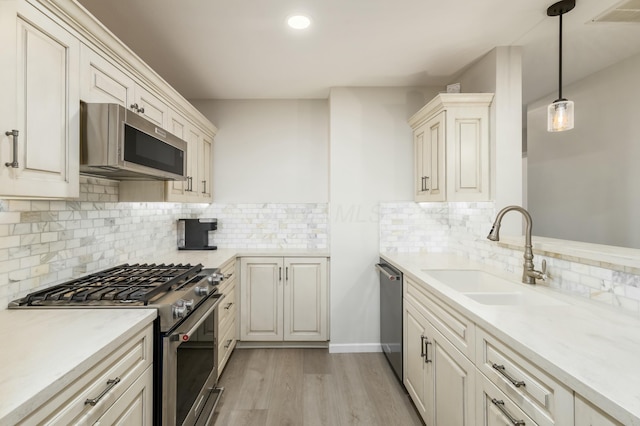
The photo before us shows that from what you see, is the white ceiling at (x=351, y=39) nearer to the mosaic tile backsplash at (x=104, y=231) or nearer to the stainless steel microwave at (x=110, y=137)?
the stainless steel microwave at (x=110, y=137)

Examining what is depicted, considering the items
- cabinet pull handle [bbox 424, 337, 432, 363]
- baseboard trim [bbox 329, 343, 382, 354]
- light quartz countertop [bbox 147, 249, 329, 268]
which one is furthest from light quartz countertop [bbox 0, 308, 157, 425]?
baseboard trim [bbox 329, 343, 382, 354]

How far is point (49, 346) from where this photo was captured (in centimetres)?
102

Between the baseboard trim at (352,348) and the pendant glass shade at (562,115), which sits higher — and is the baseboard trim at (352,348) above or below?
below

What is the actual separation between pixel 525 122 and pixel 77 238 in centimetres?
493

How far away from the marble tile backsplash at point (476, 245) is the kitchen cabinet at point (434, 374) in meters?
0.71

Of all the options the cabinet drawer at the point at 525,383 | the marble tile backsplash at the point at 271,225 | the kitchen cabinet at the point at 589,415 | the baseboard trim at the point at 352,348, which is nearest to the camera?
the kitchen cabinet at the point at 589,415

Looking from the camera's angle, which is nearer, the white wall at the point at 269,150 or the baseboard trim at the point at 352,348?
the baseboard trim at the point at 352,348

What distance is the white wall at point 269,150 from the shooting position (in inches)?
136

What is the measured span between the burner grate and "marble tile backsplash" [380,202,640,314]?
6.41 ft

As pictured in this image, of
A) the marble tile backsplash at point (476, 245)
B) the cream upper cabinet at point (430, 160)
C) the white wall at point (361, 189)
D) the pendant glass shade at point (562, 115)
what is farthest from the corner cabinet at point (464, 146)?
the white wall at point (361, 189)

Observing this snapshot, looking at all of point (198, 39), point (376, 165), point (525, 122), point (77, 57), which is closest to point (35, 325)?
point (77, 57)

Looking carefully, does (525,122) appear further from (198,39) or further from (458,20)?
(198,39)

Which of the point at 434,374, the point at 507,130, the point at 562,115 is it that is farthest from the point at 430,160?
the point at 434,374

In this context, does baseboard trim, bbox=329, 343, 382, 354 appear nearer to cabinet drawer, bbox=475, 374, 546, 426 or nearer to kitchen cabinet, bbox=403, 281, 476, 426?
kitchen cabinet, bbox=403, 281, 476, 426
